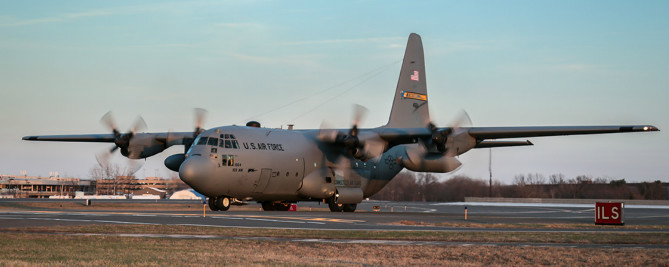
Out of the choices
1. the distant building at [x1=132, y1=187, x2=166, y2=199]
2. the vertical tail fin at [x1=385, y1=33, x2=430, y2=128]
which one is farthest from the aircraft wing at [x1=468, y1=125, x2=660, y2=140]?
the distant building at [x1=132, y1=187, x2=166, y2=199]

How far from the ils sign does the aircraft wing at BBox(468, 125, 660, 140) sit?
4.85 metres

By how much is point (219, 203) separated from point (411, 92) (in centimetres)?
1689

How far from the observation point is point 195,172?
33.7 metres

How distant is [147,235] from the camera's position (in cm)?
2109

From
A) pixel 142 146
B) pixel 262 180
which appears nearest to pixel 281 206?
pixel 262 180

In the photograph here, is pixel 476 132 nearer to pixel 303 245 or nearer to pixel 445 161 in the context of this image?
pixel 445 161

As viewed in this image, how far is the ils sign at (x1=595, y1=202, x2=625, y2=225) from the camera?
2984 centimetres

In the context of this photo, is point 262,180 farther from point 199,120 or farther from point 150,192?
point 150,192

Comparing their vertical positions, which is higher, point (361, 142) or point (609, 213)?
point (361, 142)

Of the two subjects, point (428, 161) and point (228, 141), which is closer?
point (228, 141)

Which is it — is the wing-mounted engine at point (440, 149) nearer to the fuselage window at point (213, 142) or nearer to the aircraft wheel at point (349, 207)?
the aircraft wheel at point (349, 207)

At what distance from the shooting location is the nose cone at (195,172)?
33688mm

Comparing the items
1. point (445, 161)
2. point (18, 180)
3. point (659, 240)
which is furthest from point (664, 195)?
point (18, 180)

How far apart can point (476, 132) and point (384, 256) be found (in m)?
22.6
